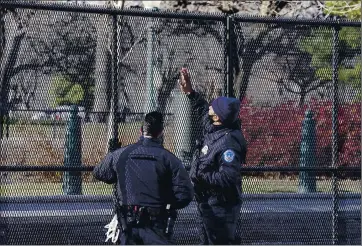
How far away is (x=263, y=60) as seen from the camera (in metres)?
10.1

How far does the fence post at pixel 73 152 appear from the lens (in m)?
9.37

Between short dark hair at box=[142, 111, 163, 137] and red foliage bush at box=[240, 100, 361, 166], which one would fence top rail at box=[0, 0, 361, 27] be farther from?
short dark hair at box=[142, 111, 163, 137]

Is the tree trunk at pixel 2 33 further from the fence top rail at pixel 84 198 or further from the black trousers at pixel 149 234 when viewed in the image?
the black trousers at pixel 149 234

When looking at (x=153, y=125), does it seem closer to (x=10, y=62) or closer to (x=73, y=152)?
(x=73, y=152)

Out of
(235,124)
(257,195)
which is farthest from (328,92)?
(235,124)

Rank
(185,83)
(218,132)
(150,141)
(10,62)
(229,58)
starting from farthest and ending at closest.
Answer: (229,58) < (10,62) < (185,83) < (218,132) < (150,141)

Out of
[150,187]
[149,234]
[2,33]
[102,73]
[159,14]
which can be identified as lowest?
[149,234]

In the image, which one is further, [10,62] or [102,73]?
[102,73]

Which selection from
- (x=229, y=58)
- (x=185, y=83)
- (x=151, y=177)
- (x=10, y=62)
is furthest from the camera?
(x=229, y=58)

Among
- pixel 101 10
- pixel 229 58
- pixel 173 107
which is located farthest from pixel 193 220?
pixel 101 10

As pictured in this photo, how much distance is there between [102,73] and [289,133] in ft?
7.43

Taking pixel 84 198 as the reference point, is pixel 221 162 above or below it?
above

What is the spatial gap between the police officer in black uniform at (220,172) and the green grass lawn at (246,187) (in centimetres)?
143

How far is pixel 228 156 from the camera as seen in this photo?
8047 millimetres
